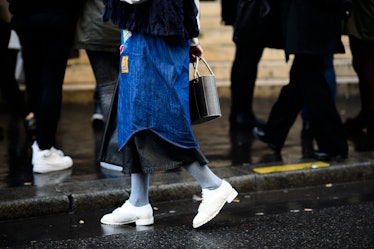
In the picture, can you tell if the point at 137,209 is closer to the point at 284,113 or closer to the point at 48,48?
the point at 48,48

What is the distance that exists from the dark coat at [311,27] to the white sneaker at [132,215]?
6.71ft

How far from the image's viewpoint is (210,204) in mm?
4977

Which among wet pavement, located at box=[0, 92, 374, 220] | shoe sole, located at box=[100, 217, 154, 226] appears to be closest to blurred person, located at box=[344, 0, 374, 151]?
wet pavement, located at box=[0, 92, 374, 220]

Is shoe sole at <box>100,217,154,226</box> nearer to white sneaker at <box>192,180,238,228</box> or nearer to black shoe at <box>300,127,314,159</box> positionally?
white sneaker at <box>192,180,238,228</box>

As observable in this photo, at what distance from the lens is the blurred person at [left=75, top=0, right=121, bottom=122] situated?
6.11 metres

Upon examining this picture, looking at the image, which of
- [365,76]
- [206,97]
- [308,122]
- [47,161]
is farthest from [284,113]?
[206,97]

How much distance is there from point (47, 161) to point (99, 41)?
0.98 meters

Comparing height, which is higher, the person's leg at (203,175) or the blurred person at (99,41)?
the blurred person at (99,41)

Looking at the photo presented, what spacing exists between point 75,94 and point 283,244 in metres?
5.73

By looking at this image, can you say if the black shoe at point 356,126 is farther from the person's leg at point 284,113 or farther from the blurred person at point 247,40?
the person's leg at point 284,113

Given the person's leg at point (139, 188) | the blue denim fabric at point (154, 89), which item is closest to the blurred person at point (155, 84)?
the blue denim fabric at point (154, 89)

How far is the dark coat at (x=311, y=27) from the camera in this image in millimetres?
6461

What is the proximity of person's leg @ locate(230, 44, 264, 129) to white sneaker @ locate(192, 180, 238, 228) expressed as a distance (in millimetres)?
3167

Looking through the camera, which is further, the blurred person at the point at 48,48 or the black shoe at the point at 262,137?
the black shoe at the point at 262,137
